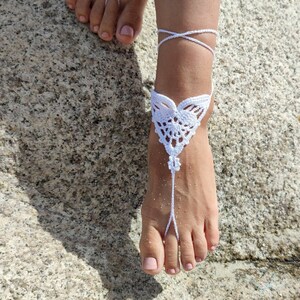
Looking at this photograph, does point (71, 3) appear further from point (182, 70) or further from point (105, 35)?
point (182, 70)

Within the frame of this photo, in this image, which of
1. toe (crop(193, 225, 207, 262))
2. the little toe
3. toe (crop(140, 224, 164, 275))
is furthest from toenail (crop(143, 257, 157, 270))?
the little toe

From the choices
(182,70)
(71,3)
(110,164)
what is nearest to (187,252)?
(110,164)

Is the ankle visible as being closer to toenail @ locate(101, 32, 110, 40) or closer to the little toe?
toenail @ locate(101, 32, 110, 40)

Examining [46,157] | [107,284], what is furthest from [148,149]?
[107,284]

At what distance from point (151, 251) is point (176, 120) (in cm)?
32

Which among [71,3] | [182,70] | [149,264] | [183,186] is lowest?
[149,264]

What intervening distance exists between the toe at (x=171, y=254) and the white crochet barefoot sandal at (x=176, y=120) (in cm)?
12

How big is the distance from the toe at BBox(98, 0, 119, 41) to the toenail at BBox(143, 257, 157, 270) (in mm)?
635

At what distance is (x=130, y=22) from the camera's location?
169cm

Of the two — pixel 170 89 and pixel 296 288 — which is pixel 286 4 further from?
pixel 296 288

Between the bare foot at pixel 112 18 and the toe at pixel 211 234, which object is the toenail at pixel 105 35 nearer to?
the bare foot at pixel 112 18

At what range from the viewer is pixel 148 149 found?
60.0 inches

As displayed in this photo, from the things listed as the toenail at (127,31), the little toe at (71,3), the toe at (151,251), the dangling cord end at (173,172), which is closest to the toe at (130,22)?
the toenail at (127,31)

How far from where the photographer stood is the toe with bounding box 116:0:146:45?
66.2 inches
